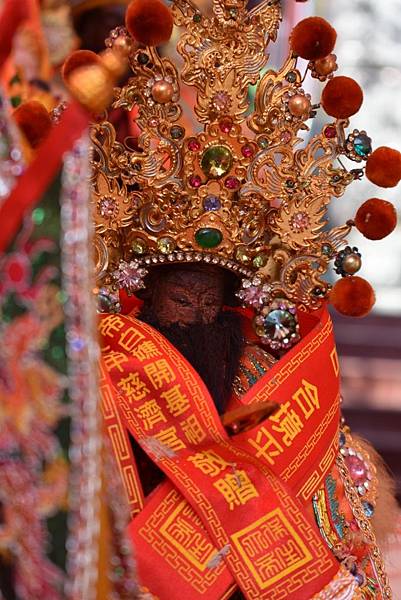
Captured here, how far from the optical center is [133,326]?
2.02 m

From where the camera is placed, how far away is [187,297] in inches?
81.4

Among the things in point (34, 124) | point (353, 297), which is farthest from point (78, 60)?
point (353, 297)

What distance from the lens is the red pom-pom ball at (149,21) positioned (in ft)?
6.12

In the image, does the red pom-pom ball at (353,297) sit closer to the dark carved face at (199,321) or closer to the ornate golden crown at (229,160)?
the ornate golden crown at (229,160)

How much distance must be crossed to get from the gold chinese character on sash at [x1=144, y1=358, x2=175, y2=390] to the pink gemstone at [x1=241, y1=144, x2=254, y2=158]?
15.7 inches

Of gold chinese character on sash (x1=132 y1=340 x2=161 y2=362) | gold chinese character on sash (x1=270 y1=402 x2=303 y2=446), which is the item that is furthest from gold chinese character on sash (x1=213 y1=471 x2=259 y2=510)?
gold chinese character on sash (x1=132 y1=340 x2=161 y2=362)

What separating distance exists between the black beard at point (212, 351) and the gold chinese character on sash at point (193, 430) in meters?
0.09

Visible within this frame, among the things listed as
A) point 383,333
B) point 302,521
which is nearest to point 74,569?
point 302,521

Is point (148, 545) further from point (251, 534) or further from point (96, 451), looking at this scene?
point (96, 451)

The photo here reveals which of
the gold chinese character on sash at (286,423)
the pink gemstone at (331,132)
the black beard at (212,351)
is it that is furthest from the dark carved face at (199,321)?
the pink gemstone at (331,132)

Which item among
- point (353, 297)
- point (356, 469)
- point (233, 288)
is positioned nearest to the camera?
point (353, 297)

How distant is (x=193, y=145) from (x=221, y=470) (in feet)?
1.88

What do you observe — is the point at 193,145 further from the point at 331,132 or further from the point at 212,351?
the point at 212,351

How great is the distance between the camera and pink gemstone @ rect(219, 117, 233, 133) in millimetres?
2016
